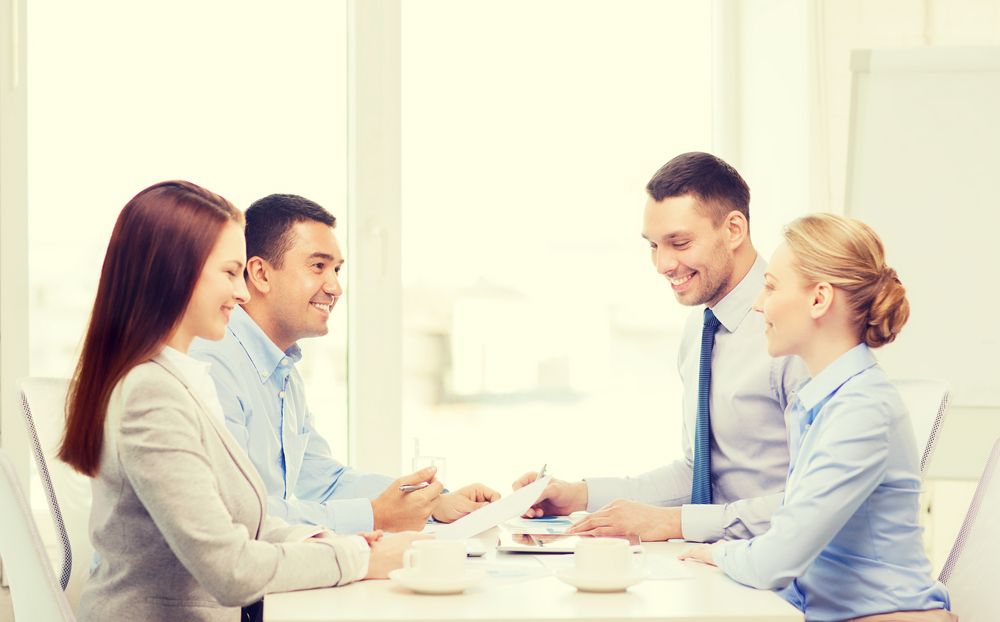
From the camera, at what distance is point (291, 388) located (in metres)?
2.46

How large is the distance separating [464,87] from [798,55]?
1017 millimetres

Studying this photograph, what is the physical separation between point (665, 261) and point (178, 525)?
135 cm

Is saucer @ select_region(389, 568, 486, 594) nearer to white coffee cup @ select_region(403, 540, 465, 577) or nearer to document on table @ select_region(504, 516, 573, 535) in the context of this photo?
white coffee cup @ select_region(403, 540, 465, 577)

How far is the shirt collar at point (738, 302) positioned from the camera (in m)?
2.32

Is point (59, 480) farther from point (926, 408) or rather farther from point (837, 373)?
point (926, 408)

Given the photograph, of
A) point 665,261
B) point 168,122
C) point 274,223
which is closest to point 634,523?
point 665,261

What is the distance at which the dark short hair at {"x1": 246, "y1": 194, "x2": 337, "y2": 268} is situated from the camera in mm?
2455

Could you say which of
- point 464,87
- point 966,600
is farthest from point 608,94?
point 966,600

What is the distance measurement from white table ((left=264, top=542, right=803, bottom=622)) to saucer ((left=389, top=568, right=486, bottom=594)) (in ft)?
0.04

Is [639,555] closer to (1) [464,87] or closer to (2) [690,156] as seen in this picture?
(2) [690,156]

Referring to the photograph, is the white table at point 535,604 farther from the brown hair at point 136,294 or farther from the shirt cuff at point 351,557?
the brown hair at point 136,294

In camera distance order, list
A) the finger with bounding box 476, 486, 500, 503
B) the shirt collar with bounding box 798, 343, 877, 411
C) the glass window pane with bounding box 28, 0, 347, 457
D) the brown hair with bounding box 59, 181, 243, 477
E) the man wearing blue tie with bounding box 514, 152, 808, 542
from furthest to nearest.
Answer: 1. the glass window pane with bounding box 28, 0, 347, 457
2. the finger with bounding box 476, 486, 500, 503
3. the man wearing blue tie with bounding box 514, 152, 808, 542
4. the shirt collar with bounding box 798, 343, 877, 411
5. the brown hair with bounding box 59, 181, 243, 477

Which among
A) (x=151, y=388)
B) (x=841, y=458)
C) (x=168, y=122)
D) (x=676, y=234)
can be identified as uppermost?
(x=168, y=122)

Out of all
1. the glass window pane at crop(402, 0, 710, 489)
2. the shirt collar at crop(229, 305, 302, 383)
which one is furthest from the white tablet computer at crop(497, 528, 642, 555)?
the glass window pane at crop(402, 0, 710, 489)
